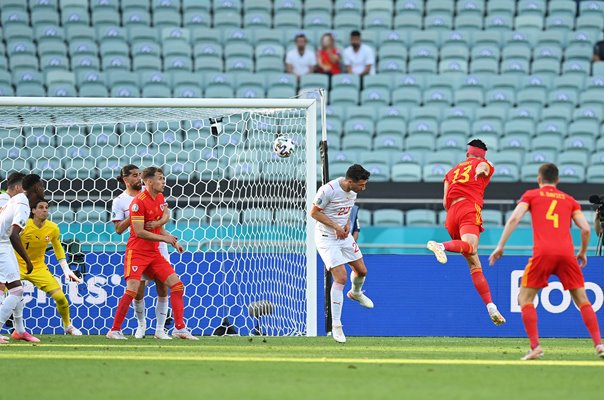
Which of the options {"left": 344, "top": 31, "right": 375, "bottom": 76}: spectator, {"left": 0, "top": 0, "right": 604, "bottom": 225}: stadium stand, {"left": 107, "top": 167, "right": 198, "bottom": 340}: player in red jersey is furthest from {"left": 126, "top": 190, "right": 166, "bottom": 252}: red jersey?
{"left": 344, "top": 31, "right": 375, "bottom": 76}: spectator

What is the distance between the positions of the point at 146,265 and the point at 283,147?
240 cm

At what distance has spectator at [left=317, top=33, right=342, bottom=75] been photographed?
21.3 meters

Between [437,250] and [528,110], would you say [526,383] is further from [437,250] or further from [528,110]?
[528,110]

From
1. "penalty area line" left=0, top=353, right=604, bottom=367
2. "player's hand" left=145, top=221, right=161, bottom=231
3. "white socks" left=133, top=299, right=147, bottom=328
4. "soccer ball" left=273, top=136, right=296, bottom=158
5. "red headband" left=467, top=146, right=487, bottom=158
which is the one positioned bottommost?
"white socks" left=133, top=299, right=147, bottom=328

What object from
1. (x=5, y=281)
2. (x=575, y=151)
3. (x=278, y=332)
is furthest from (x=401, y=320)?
(x=575, y=151)

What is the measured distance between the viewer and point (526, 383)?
7.52 meters

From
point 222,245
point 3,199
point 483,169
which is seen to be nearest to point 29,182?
point 3,199

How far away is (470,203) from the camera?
1234 cm

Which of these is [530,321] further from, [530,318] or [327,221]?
[327,221]

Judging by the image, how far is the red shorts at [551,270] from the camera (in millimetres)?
9219

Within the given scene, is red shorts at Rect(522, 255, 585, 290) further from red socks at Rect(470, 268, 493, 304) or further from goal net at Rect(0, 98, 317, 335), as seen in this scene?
goal net at Rect(0, 98, 317, 335)

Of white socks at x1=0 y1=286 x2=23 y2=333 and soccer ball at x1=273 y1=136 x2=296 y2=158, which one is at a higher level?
soccer ball at x1=273 y1=136 x2=296 y2=158

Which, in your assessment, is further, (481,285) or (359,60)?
(359,60)

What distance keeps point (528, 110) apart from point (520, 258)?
6.60 meters
